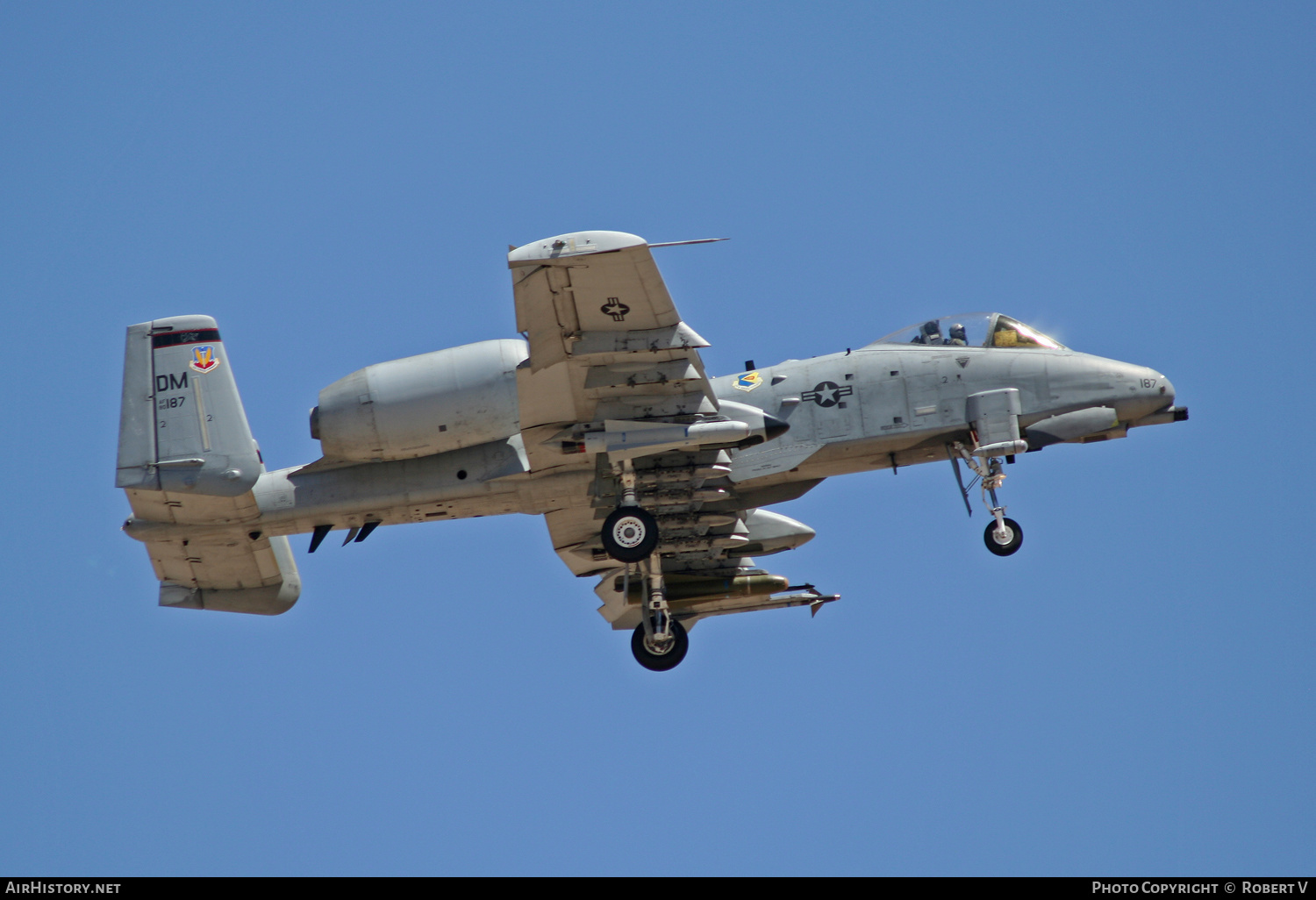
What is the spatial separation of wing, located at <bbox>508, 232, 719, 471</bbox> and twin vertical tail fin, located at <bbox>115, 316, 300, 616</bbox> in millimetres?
4264

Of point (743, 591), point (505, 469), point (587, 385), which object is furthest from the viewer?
point (743, 591)

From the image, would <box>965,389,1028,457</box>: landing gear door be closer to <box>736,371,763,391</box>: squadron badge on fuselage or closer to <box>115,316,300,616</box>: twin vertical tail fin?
<box>736,371,763,391</box>: squadron badge on fuselage

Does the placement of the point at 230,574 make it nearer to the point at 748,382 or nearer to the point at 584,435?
the point at 584,435

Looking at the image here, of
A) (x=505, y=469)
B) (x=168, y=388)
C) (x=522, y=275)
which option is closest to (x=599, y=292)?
(x=522, y=275)

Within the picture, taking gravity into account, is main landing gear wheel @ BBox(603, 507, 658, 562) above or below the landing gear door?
below

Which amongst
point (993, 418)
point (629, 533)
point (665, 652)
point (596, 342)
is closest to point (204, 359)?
point (596, 342)

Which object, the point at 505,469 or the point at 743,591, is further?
the point at 743,591

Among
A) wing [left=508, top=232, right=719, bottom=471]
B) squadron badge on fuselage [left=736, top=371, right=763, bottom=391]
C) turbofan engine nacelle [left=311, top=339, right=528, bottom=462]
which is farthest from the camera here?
squadron badge on fuselage [left=736, top=371, right=763, bottom=391]

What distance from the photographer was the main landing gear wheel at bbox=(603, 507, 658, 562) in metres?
20.7

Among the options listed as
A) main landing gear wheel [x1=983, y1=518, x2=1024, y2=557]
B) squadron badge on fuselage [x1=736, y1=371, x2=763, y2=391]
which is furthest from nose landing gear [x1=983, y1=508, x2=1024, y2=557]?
squadron badge on fuselage [x1=736, y1=371, x2=763, y2=391]

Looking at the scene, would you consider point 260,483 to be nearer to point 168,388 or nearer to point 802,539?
point 168,388

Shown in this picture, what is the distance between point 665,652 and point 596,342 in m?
6.11
